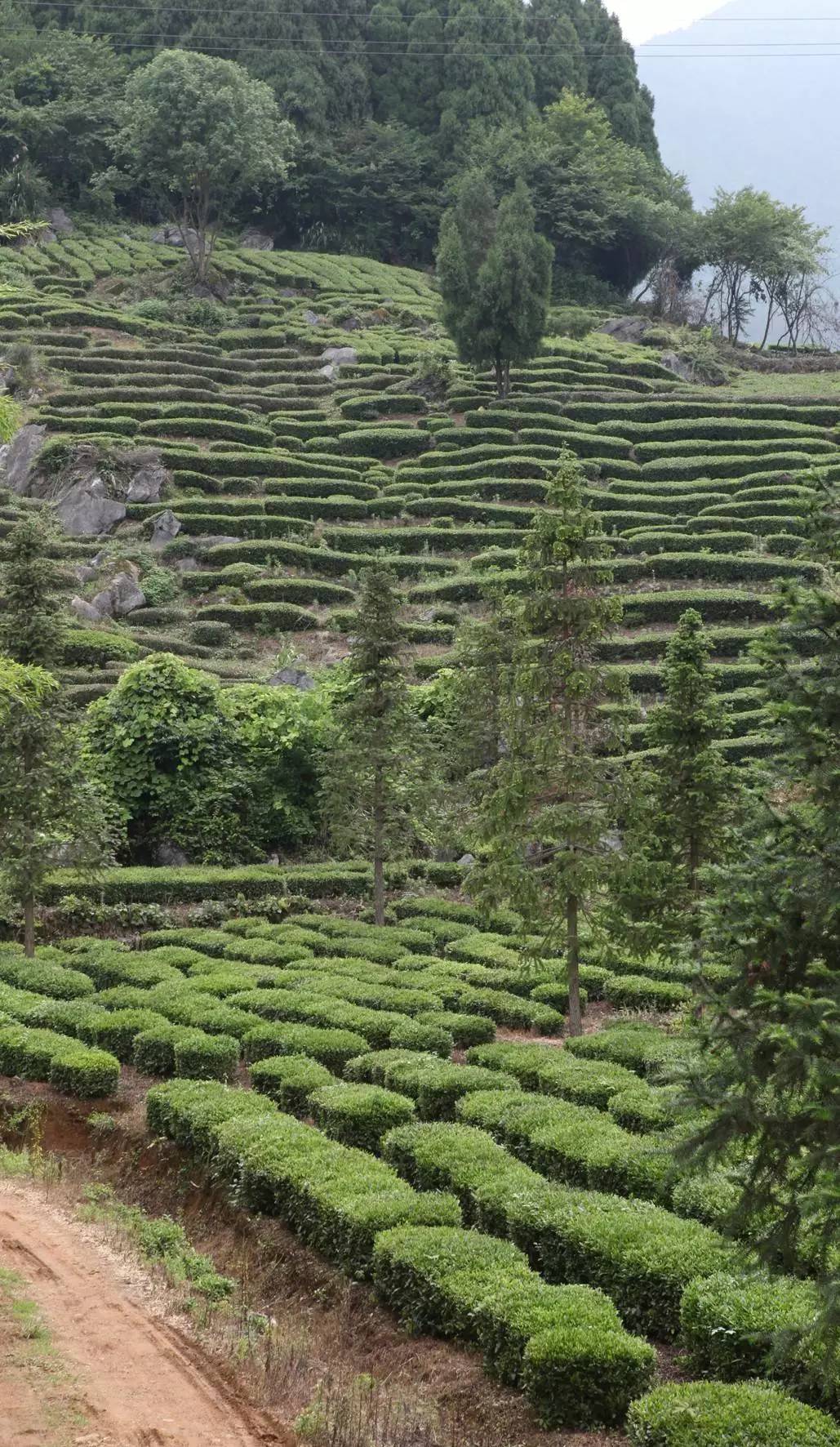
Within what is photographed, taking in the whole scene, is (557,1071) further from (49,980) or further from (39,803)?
(39,803)

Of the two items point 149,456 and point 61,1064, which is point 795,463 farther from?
point 61,1064

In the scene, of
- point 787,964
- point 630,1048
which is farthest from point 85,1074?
point 787,964

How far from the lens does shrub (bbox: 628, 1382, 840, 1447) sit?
23.9 ft

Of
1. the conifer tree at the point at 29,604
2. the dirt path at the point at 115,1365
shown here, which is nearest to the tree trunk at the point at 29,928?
the conifer tree at the point at 29,604

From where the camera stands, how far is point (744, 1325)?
8.50m

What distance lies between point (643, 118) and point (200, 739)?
3498 inches

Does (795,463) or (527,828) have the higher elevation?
(795,463)

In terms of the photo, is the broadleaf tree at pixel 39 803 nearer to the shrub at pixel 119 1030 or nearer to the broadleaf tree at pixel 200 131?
the shrub at pixel 119 1030

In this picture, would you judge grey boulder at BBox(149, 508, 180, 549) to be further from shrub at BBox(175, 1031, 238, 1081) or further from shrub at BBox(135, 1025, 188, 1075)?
shrub at BBox(175, 1031, 238, 1081)

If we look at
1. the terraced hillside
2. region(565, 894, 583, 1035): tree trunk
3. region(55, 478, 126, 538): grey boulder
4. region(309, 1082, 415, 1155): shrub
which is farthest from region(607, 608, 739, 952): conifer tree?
region(55, 478, 126, 538): grey boulder

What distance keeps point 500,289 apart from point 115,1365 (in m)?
54.5

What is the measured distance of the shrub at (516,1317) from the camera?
829 centimetres

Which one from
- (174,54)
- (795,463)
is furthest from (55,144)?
(795,463)

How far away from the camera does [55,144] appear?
3312 inches
